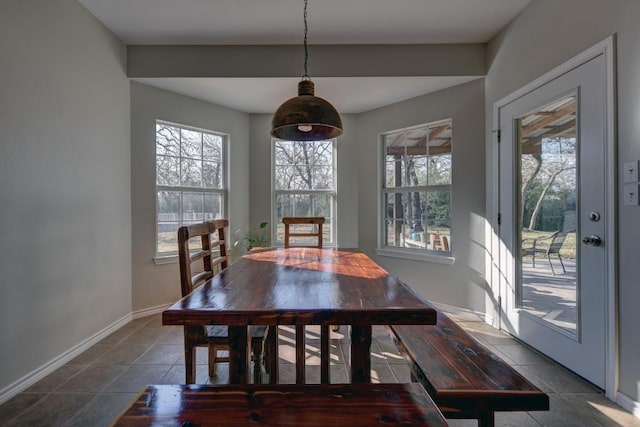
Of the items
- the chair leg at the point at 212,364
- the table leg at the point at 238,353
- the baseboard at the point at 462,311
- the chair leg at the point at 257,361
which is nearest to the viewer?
the table leg at the point at 238,353

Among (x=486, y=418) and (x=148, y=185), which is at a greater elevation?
(x=148, y=185)

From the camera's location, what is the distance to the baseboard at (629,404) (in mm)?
1646

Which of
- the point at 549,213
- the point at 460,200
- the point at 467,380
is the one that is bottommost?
the point at 467,380

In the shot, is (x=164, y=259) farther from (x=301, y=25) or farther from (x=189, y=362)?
(x=301, y=25)

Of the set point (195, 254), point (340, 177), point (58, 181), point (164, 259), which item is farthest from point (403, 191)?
point (58, 181)

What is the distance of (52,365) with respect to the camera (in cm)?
216

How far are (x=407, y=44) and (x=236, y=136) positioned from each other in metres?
2.35

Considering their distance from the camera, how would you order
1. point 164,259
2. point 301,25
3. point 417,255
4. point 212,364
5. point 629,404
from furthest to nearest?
point 417,255 → point 164,259 → point 301,25 → point 212,364 → point 629,404

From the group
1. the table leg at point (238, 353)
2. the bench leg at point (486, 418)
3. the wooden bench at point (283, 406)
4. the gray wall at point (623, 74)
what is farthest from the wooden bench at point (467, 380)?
the gray wall at point (623, 74)

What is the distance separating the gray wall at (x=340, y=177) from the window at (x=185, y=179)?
44 cm

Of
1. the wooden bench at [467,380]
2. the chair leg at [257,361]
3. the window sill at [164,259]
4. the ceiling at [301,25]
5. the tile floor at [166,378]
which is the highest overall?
the ceiling at [301,25]

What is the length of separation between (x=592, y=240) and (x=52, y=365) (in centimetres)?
373

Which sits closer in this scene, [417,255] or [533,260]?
[533,260]

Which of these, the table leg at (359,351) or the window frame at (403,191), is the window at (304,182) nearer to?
the window frame at (403,191)
